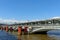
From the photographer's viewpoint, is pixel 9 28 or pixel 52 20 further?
pixel 9 28

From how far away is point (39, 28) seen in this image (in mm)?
57094

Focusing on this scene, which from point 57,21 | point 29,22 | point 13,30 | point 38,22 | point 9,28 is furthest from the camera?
point 9,28

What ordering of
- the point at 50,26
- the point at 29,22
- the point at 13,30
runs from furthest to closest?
the point at 13,30
the point at 29,22
the point at 50,26

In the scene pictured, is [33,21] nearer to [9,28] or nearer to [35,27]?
[35,27]

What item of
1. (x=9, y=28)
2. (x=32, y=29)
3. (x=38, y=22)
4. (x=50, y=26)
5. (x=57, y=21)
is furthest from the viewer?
(x=9, y=28)

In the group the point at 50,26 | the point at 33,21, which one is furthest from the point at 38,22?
the point at 50,26

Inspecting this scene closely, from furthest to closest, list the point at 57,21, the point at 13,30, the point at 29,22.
Answer: 1. the point at 13,30
2. the point at 29,22
3. the point at 57,21

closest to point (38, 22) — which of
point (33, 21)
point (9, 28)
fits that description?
point (33, 21)

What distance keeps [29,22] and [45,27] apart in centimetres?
2018

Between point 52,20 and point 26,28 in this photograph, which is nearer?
point 52,20

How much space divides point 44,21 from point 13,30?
1018 inches

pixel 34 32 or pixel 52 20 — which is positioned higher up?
pixel 52 20

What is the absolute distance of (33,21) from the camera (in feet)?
227

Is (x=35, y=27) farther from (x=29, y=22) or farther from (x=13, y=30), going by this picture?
(x=13, y=30)
